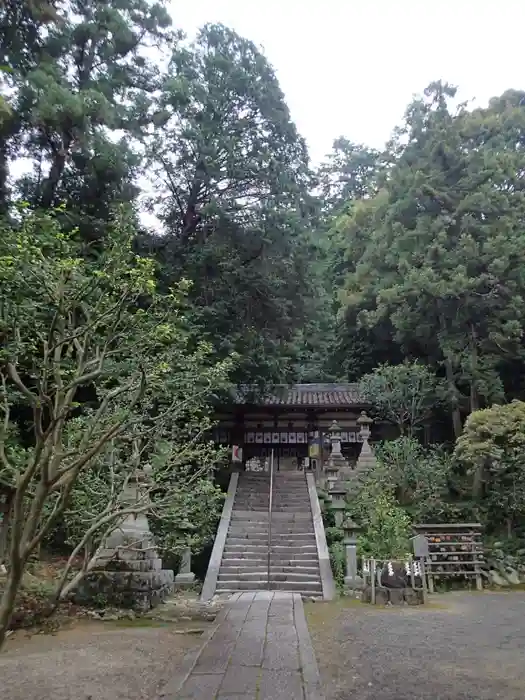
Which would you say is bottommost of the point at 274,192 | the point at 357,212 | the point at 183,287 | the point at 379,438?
the point at 183,287

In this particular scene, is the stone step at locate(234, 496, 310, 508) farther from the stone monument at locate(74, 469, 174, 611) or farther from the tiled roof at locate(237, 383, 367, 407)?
the stone monument at locate(74, 469, 174, 611)

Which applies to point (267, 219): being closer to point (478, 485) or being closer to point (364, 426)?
point (364, 426)

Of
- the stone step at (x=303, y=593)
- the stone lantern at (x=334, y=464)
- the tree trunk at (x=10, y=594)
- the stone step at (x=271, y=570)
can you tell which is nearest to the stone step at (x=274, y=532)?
the stone step at (x=271, y=570)

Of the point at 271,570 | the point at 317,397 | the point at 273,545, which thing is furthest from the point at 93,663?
the point at 317,397

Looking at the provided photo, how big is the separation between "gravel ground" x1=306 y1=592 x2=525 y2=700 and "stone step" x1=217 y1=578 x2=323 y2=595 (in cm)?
118

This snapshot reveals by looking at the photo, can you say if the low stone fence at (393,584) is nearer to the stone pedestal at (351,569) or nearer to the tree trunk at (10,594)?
the stone pedestal at (351,569)

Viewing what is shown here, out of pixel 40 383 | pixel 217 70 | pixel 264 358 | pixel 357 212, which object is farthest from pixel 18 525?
pixel 357 212

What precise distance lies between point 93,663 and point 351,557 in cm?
705

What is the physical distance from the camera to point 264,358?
16562 millimetres

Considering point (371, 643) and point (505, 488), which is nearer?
point (371, 643)

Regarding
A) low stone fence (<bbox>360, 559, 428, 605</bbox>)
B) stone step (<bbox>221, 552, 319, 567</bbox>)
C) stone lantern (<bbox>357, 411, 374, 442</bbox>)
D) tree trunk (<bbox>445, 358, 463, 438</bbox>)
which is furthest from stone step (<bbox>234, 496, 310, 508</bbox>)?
tree trunk (<bbox>445, 358, 463, 438</bbox>)

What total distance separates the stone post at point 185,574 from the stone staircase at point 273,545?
0.68 m

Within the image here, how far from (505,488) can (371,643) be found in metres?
9.27

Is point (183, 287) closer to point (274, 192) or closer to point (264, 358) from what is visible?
point (264, 358)
